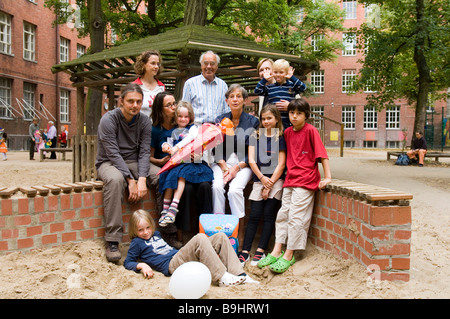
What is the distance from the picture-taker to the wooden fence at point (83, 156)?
803 cm

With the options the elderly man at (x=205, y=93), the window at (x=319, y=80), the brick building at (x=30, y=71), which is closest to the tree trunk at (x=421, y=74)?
the elderly man at (x=205, y=93)

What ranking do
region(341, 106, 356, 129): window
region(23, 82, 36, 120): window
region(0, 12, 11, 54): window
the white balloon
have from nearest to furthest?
the white balloon
region(0, 12, 11, 54): window
region(23, 82, 36, 120): window
region(341, 106, 356, 129): window

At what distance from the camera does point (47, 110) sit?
27.0m

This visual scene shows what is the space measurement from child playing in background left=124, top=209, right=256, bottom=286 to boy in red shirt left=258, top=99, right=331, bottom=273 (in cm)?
42

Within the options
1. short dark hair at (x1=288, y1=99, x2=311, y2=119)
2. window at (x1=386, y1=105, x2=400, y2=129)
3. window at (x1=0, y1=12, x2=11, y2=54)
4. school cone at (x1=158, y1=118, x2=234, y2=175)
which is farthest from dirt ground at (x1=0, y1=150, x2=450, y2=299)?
window at (x1=386, y1=105, x2=400, y2=129)

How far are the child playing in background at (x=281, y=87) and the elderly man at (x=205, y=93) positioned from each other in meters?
0.55

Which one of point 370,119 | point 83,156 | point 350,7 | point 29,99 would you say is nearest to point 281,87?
point 83,156

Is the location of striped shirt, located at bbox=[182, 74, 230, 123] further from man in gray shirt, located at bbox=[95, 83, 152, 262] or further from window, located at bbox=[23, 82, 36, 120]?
window, located at bbox=[23, 82, 36, 120]

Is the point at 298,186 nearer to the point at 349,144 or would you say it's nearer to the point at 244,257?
the point at 244,257

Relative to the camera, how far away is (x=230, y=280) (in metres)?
3.33

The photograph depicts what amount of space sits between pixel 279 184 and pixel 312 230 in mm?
579

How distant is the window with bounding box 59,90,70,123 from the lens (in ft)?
95.6
